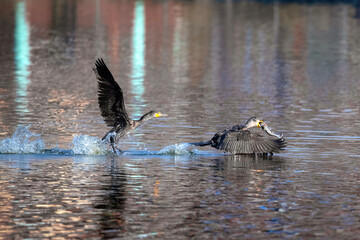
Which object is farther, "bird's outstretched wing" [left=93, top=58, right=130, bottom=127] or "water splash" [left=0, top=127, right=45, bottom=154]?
"water splash" [left=0, top=127, right=45, bottom=154]

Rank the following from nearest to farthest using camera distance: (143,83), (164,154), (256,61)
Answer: (164,154), (143,83), (256,61)

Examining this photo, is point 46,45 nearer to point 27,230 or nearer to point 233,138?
point 233,138

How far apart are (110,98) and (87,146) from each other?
1.00 metres

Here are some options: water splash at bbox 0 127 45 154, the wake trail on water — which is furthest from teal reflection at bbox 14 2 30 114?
the wake trail on water

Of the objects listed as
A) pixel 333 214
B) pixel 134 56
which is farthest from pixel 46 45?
pixel 333 214

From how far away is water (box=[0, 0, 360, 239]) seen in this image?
12.6m

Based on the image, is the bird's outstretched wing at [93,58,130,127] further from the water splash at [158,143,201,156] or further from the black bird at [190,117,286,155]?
the black bird at [190,117,286,155]

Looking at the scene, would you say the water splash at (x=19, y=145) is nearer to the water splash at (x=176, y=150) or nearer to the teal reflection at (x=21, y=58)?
the water splash at (x=176, y=150)

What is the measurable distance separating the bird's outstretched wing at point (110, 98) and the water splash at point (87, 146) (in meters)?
0.50

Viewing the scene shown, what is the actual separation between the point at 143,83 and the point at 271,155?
14.8 meters

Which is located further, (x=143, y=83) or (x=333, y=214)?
(x=143, y=83)

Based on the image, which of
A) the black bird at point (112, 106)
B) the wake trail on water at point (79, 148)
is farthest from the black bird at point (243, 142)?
the black bird at point (112, 106)

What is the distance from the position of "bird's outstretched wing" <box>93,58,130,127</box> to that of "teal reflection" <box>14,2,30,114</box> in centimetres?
645

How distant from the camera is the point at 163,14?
272ft
